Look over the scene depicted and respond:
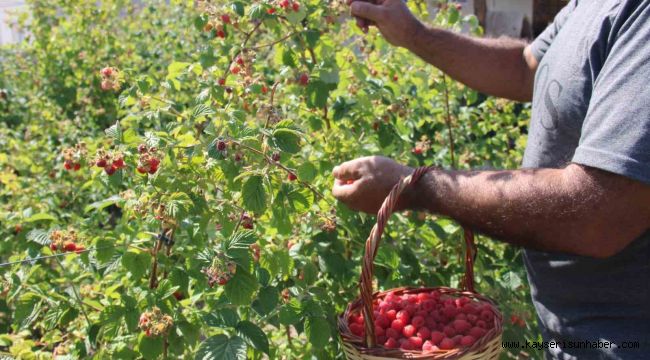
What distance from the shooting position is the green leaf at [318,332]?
172 cm

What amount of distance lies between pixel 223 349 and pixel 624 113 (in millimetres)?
975

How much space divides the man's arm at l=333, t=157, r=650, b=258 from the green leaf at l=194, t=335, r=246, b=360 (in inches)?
16.5

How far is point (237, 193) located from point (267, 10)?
547 millimetres

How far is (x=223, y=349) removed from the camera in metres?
1.52

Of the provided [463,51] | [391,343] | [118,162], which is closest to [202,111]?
[118,162]

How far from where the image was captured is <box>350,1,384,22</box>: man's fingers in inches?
85.5

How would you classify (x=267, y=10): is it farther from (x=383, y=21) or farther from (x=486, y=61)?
(x=486, y=61)

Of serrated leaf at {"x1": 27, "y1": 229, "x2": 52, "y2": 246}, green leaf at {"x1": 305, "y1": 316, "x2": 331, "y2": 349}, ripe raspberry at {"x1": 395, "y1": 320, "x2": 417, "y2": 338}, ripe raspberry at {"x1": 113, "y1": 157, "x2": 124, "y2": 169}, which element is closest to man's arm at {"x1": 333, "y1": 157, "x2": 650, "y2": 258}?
ripe raspberry at {"x1": 395, "y1": 320, "x2": 417, "y2": 338}

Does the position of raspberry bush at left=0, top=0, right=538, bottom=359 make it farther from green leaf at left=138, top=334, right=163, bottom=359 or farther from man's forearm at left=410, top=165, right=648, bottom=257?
man's forearm at left=410, top=165, right=648, bottom=257

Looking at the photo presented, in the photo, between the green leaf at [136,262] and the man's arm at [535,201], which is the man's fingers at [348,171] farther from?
the green leaf at [136,262]

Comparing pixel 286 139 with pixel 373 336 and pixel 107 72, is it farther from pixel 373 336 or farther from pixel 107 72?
pixel 107 72

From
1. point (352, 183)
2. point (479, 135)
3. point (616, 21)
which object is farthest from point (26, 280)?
point (479, 135)

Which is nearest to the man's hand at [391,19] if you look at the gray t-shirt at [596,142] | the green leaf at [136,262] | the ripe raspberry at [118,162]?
the gray t-shirt at [596,142]

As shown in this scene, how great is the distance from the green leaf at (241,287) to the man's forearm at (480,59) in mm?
1081
